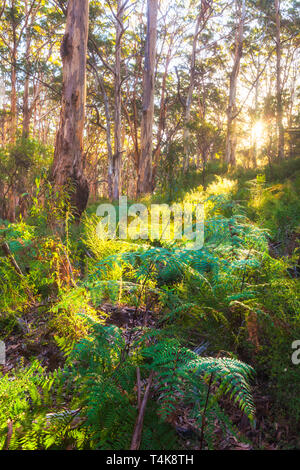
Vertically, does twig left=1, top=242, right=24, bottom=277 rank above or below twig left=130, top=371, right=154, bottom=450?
above

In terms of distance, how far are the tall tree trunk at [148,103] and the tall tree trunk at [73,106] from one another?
3441 millimetres

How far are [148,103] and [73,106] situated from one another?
4.02 metres

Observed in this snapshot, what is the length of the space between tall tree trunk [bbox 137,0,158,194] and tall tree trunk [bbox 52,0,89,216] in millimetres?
3441

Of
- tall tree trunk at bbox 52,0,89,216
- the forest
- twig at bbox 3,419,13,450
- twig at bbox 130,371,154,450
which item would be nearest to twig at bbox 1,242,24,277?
the forest

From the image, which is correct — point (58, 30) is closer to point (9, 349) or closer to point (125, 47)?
point (125, 47)

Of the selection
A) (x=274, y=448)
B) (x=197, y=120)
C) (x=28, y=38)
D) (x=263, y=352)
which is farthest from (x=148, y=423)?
(x=28, y=38)

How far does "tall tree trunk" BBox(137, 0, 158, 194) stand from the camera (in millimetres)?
8422

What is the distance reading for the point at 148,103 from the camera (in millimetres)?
8648

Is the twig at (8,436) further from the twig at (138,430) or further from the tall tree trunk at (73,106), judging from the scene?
the tall tree trunk at (73,106)

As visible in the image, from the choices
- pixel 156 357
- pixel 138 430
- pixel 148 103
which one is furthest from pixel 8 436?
pixel 148 103

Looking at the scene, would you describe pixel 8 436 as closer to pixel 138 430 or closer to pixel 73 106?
pixel 138 430

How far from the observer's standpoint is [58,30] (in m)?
14.8

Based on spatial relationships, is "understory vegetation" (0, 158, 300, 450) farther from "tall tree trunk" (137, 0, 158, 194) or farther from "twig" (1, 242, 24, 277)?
"tall tree trunk" (137, 0, 158, 194)

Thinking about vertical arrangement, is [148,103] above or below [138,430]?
above
